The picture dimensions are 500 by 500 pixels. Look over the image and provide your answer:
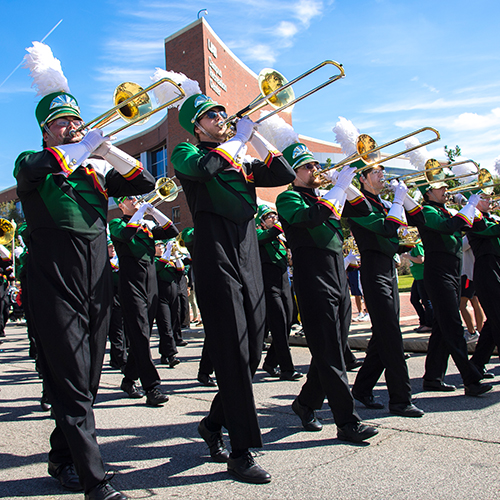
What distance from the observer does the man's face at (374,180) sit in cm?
485

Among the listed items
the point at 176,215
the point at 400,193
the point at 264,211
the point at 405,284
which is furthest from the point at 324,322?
the point at 176,215

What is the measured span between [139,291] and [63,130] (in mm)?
2474

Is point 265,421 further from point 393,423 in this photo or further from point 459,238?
point 459,238

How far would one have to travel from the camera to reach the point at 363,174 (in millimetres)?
4949

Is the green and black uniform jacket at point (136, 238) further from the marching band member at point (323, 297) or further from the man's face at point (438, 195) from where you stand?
the man's face at point (438, 195)

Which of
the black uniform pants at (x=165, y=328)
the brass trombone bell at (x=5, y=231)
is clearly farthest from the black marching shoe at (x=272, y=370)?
the brass trombone bell at (x=5, y=231)

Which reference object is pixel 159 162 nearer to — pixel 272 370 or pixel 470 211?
pixel 272 370

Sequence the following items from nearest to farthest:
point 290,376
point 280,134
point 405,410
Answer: point 405,410 < point 280,134 < point 290,376

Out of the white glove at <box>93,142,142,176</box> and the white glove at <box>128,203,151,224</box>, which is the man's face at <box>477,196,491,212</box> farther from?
the white glove at <box>93,142,142,176</box>

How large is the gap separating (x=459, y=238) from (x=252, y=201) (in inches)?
118

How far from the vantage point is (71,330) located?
2871mm

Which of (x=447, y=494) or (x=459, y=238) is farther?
(x=459, y=238)

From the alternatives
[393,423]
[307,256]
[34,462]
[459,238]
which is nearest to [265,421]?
[393,423]

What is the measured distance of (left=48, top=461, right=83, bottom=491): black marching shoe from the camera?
2.91 m
